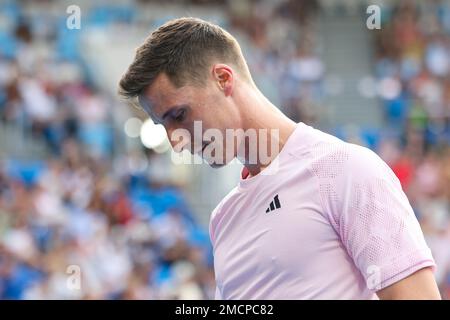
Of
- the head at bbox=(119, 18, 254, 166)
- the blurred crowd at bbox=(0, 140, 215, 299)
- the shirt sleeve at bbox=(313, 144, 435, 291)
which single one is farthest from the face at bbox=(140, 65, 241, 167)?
the blurred crowd at bbox=(0, 140, 215, 299)

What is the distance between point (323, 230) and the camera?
2102mm

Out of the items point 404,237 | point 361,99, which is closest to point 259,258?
point 404,237

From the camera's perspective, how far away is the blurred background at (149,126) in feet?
27.5

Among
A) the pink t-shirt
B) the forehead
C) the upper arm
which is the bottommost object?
the upper arm

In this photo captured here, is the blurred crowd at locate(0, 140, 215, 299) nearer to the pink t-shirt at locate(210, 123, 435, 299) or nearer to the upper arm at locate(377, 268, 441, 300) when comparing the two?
the pink t-shirt at locate(210, 123, 435, 299)

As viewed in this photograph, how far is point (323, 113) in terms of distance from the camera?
1298 centimetres

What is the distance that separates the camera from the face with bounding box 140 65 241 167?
7.59ft

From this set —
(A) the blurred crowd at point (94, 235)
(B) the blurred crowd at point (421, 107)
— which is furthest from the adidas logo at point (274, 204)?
(B) the blurred crowd at point (421, 107)

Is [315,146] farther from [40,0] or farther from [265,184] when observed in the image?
[40,0]

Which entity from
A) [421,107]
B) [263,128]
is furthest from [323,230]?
[421,107]

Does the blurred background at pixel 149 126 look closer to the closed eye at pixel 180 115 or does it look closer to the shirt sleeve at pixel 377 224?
the closed eye at pixel 180 115

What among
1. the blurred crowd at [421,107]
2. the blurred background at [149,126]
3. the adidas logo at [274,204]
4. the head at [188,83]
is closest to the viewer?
the adidas logo at [274,204]

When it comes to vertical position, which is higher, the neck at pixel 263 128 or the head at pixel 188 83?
the head at pixel 188 83
